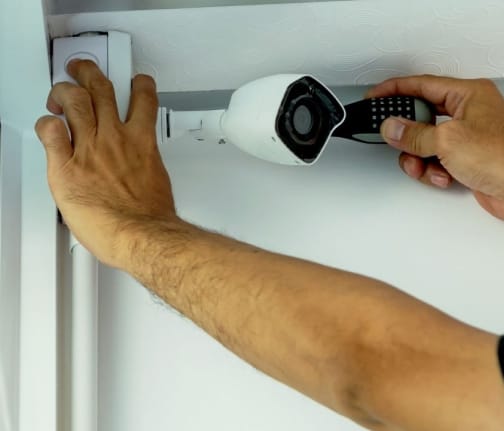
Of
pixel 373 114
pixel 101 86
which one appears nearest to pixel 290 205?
pixel 373 114

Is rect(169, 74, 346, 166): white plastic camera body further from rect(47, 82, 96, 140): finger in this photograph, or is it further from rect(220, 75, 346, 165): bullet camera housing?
rect(47, 82, 96, 140): finger

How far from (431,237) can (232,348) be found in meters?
0.35

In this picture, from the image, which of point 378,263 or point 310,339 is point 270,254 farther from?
point 378,263

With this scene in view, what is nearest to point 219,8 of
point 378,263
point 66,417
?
point 378,263

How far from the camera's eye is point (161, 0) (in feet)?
2.67

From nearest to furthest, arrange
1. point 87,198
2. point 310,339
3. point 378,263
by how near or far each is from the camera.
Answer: point 310,339, point 87,198, point 378,263

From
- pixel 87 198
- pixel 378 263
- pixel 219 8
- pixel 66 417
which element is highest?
pixel 219 8

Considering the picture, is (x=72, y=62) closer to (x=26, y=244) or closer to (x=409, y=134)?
(x=26, y=244)

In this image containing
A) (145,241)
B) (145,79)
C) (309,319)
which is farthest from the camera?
(145,79)

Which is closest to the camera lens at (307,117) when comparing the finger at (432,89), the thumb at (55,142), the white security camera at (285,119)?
the white security camera at (285,119)

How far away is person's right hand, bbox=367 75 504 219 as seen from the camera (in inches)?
32.7

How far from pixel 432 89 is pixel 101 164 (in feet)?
1.28

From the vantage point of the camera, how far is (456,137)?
83cm

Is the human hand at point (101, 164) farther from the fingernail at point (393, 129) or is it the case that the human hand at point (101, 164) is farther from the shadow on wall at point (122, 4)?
the fingernail at point (393, 129)
